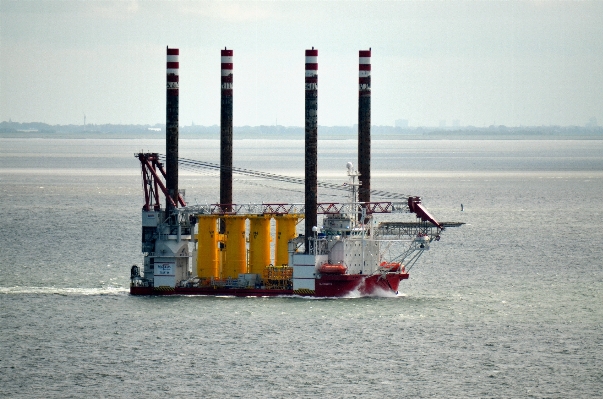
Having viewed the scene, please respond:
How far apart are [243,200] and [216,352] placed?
4712 inches

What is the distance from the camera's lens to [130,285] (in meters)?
85.6

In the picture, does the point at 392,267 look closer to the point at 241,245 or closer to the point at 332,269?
the point at 332,269

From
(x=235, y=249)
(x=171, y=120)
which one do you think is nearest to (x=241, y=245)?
(x=235, y=249)

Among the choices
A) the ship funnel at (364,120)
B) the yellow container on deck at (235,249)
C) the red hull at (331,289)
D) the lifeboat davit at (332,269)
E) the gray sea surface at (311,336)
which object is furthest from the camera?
the ship funnel at (364,120)

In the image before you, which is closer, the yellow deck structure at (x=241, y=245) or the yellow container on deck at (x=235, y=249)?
the yellow deck structure at (x=241, y=245)

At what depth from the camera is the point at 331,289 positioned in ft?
264

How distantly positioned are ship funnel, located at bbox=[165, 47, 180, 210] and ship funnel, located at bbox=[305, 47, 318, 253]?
9.66 m

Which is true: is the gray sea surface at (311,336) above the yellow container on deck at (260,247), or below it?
below

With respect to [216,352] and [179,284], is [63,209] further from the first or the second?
[216,352]

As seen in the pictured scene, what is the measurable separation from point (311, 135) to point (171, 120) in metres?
11.0

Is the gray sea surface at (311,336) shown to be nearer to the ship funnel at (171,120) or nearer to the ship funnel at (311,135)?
the ship funnel at (311,135)

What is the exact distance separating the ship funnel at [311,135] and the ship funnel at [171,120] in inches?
380

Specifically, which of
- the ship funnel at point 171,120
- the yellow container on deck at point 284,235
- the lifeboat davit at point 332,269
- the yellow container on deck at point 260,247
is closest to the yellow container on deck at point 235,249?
the yellow container on deck at point 260,247

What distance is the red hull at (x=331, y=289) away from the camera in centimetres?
8038
